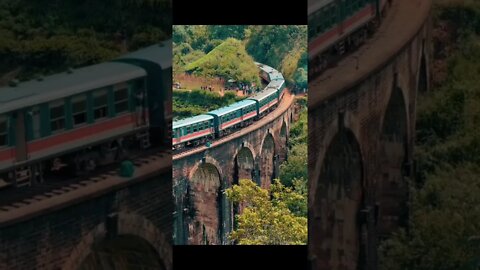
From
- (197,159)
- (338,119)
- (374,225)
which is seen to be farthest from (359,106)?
(197,159)

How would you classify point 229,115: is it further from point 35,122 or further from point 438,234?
point 438,234

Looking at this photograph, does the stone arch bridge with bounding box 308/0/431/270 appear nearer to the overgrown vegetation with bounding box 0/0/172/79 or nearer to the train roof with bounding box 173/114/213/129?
the train roof with bounding box 173/114/213/129

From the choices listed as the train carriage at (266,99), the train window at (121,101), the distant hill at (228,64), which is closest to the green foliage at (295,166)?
the train carriage at (266,99)

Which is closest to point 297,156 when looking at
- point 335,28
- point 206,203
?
point 206,203

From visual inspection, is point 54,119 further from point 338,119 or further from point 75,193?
point 338,119

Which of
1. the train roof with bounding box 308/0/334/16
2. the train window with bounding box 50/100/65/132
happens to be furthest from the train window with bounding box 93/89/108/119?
the train roof with bounding box 308/0/334/16

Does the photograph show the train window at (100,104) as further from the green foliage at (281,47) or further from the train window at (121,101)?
the green foliage at (281,47)
